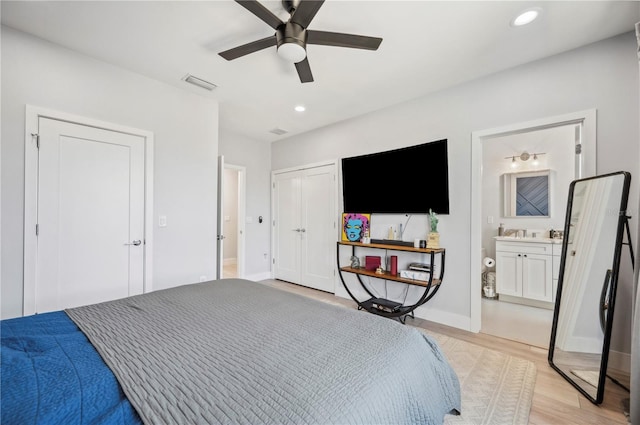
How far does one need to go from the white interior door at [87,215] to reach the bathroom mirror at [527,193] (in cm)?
503

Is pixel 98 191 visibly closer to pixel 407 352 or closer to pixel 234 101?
pixel 234 101

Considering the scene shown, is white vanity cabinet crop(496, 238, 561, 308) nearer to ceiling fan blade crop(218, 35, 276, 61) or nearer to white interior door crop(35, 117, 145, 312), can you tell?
ceiling fan blade crop(218, 35, 276, 61)

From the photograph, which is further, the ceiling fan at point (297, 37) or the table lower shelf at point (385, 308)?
the table lower shelf at point (385, 308)

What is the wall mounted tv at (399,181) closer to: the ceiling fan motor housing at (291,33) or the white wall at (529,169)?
the white wall at (529,169)

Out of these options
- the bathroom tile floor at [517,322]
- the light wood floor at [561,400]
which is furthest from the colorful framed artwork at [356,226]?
the light wood floor at [561,400]

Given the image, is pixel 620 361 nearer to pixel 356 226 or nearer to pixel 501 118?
pixel 501 118

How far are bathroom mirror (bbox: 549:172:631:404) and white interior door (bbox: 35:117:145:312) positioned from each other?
389 cm

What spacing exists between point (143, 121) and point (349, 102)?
233 centimetres

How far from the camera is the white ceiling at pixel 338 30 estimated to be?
1.85 m

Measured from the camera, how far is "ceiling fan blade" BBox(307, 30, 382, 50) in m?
1.76

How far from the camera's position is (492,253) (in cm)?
421

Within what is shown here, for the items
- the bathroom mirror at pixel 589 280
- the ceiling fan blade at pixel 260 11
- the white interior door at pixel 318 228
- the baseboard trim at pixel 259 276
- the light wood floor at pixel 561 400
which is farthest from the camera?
the baseboard trim at pixel 259 276

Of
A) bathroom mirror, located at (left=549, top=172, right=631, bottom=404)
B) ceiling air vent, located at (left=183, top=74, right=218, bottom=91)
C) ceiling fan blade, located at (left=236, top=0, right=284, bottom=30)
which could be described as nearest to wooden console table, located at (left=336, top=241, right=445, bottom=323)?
bathroom mirror, located at (left=549, top=172, right=631, bottom=404)

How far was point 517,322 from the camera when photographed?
3039mm
